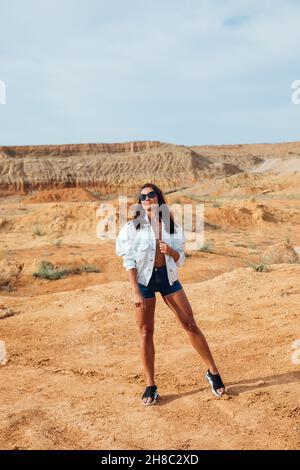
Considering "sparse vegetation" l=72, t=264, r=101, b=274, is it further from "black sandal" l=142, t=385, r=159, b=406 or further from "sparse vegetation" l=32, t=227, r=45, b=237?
"black sandal" l=142, t=385, r=159, b=406

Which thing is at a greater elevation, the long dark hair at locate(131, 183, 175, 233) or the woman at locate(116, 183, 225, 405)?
the long dark hair at locate(131, 183, 175, 233)

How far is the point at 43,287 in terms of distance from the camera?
479 inches

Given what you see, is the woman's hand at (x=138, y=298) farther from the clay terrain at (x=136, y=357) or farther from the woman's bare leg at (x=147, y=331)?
the clay terrain at (x=136, y=357)

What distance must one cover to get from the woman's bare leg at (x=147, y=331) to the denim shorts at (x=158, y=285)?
0.07 meters

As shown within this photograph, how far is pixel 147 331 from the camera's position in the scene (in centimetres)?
412

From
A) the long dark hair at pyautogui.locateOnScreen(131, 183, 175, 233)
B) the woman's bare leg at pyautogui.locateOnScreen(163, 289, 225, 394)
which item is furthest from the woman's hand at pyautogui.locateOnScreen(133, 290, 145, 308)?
the long dark hair at pyautogui.locateOnScreen(131, 183, 175, 233)

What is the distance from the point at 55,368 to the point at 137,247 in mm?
2122

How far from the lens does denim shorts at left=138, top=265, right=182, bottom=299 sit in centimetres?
399

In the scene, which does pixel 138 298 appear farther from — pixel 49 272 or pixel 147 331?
pixel 49 272

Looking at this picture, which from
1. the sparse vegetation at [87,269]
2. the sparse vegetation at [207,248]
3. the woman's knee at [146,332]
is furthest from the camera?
the sparse vegetation at [207,248]

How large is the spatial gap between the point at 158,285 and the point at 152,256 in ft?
0.81

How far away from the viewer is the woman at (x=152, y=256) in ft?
12.9

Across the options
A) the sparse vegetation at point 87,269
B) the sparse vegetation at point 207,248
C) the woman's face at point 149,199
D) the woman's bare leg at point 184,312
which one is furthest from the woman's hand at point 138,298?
the sparse vegetation at point 207,248
